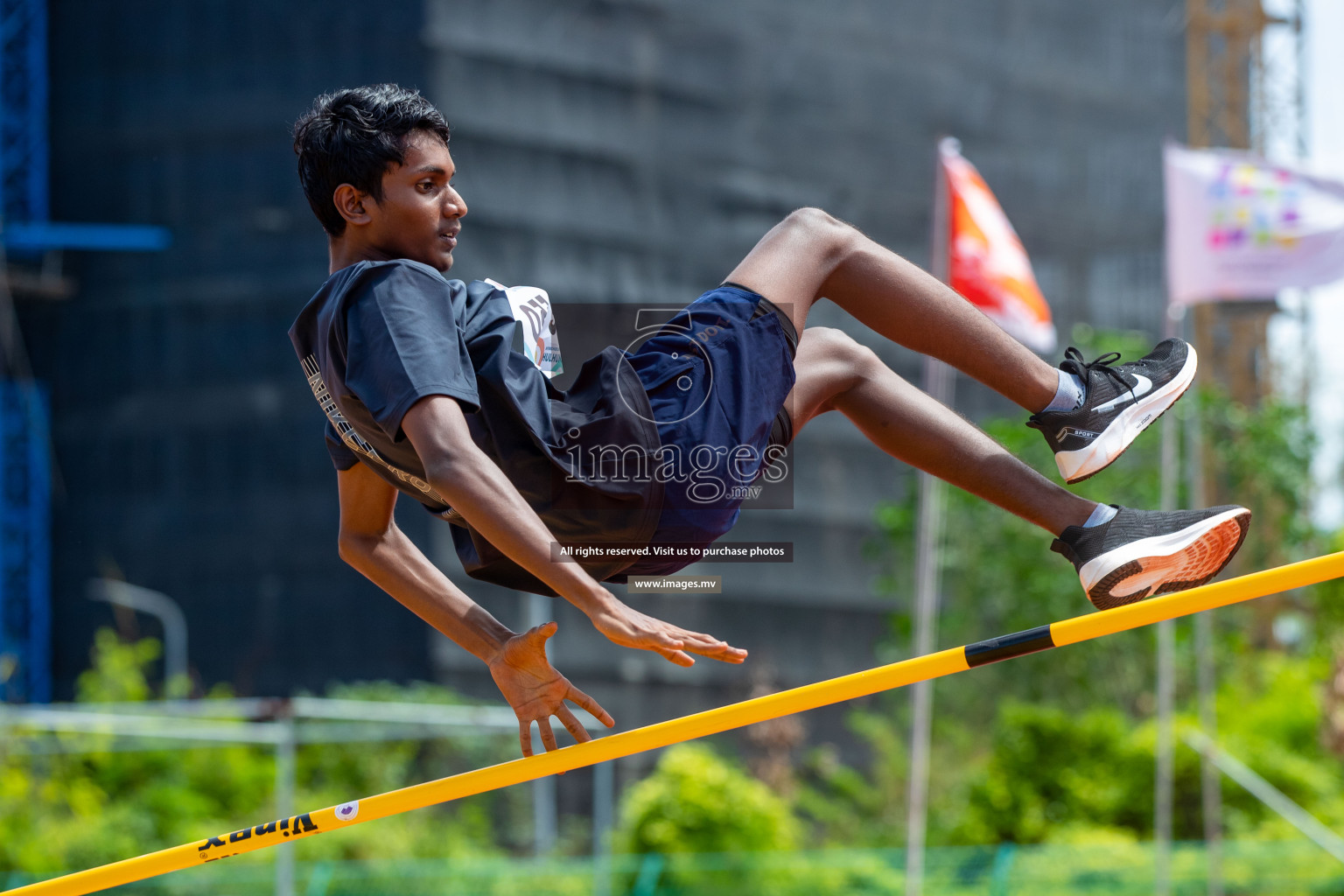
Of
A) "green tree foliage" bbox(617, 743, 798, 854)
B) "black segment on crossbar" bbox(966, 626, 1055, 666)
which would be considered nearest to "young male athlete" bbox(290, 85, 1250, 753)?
"black segment on crossbar" bbox(966, 626, 1055, 666)

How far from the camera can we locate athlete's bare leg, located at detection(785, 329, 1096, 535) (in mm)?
3420

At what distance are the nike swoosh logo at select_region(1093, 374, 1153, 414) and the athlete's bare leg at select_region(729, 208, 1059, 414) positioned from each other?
0.37 ft

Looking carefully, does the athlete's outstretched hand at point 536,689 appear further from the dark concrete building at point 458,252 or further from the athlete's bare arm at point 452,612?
the dark concrete building at point 458,252

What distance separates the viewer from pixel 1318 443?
1812 cm

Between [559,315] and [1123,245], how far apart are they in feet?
75.9

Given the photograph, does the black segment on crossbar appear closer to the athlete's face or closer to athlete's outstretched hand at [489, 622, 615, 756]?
athlete's outstretched hand at [489, 622, 615, 756]

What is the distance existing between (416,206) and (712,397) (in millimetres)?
765

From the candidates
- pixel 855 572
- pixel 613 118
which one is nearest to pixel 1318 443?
pixel 855 572

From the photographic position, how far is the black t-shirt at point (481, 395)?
2971 mm

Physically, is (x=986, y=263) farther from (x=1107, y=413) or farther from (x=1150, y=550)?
(x=1150, y=550)

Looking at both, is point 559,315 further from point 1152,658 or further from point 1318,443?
point 1318,443

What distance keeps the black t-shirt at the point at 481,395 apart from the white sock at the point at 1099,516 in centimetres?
97

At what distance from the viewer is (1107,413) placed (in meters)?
3.38

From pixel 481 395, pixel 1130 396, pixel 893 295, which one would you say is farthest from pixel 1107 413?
pixel 481 395
